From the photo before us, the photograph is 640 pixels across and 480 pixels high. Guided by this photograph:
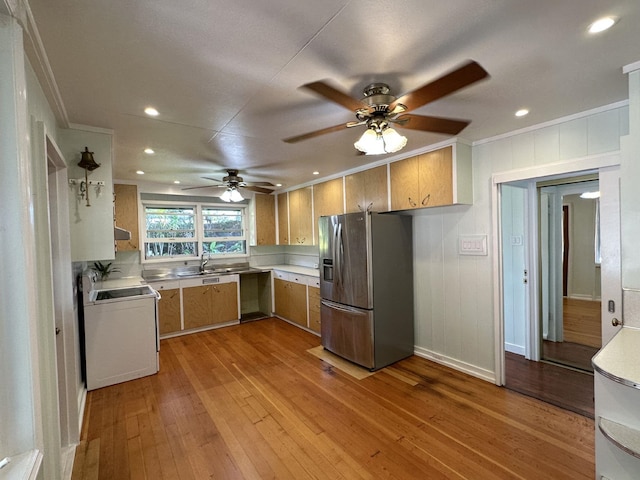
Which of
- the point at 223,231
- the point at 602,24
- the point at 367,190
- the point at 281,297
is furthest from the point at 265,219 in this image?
the point at 602,24

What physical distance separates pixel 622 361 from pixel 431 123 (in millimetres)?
1509

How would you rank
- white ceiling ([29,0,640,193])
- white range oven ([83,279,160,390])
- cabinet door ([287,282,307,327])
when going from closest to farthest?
white ceiling ([29,0,640,193]) → white range oven ([83,279,160,390]) → cabinet door ([287,282,307,327])

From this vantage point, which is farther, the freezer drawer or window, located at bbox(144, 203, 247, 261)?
window, located at bbox(144, 203, 247, 261)

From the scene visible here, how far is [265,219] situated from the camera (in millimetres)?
5750

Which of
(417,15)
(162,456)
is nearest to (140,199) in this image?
(162,456)

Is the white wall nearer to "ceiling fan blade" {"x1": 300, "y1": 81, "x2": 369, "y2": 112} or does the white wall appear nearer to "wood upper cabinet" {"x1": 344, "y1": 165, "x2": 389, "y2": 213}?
"wood upper cabinet" {"x1": 344, "y1": 165, "x2": 389, "y2": 213}

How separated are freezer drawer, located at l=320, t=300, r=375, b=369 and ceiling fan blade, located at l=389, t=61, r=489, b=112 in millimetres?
2213

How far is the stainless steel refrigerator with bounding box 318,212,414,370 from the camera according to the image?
322 centimetres

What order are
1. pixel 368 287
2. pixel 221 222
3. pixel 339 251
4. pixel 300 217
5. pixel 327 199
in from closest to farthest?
pixel 368 287
pixel 339 251
pixel 327 199
pixel 300 217
pixel 221 222

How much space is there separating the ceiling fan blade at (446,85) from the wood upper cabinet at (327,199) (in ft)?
8.48

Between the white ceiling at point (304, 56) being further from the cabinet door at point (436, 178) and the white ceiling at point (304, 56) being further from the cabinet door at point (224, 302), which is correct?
the cabinet door at point (224, 302)

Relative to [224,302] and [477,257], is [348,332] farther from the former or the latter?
[224,302]

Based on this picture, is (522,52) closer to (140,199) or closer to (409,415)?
(409,415)

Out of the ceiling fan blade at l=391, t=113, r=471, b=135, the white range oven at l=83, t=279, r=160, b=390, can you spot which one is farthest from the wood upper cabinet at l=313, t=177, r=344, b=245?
the white range oven at l=83, t=279, r=160, b=390
